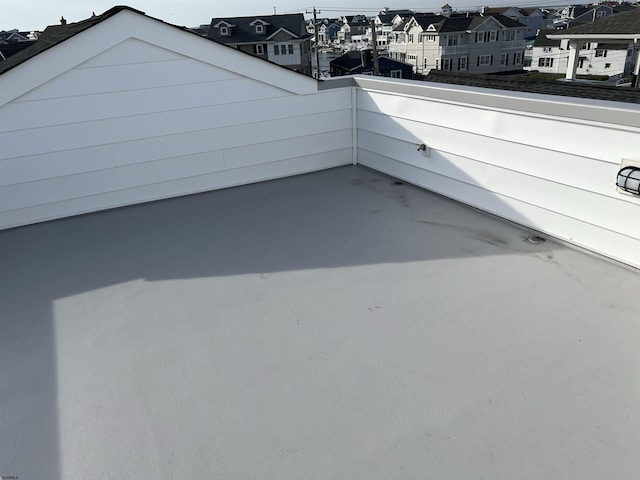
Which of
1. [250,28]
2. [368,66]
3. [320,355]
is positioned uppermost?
[250,28]

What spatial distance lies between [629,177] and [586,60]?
26539 mm

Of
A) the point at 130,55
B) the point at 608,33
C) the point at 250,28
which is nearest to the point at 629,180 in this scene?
the point at 130,55

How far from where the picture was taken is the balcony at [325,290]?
6.41 ft

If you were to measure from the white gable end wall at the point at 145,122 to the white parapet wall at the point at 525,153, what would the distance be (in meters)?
1.21

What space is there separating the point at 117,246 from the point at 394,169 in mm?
3103

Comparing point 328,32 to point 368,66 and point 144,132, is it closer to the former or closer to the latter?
point 368,66

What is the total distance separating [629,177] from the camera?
9.41 ft

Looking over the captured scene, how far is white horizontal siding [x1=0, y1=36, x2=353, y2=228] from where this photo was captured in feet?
14.2

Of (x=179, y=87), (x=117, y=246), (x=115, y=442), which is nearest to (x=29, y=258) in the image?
(x=117, y=246)

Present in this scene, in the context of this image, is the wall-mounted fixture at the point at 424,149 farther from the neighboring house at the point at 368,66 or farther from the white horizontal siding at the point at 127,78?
the neighboring house at the point at 368,66

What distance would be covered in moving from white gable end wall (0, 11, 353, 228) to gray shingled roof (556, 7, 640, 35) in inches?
326

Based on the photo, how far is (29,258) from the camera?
385 cm

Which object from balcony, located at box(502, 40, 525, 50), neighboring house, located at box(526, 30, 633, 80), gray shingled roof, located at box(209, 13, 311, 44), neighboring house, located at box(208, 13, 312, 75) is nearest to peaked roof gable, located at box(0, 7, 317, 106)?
neighboring house, located at box(526, 30, 633, 80)

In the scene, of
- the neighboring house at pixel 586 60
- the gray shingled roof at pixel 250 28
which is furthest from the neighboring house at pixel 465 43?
the gray shingled roof at pixel 250 28
